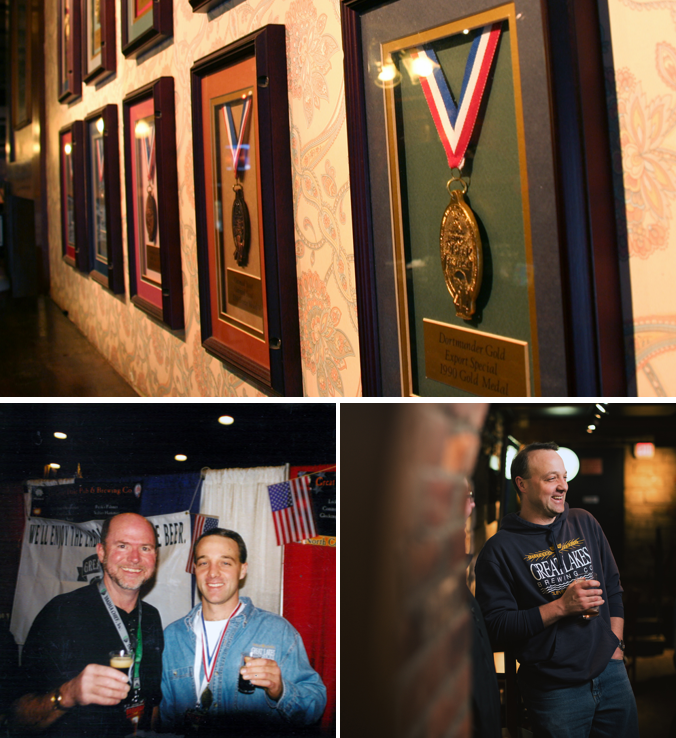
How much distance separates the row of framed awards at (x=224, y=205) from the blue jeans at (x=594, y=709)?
0.43 meters

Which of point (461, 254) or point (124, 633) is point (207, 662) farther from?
point (461, 254)

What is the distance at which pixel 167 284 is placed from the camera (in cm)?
113

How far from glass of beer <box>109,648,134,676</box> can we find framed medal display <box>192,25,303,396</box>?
1.15ft

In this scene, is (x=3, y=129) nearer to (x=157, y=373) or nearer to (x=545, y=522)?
(x=157, y=373)

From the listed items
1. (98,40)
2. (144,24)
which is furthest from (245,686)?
(98,40)

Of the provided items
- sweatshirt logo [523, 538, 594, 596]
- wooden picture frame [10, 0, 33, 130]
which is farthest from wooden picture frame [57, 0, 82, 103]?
sweatshirt logo [523, 538, 594, 596]

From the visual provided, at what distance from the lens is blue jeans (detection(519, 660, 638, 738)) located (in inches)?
16.3

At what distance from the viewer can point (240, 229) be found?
84 cm

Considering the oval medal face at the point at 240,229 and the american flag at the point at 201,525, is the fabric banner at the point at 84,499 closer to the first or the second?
the american flag at the point at 201,525

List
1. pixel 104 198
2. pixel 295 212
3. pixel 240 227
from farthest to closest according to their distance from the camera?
pixel 104 198 → pixel 240 227 → pixel 295 212

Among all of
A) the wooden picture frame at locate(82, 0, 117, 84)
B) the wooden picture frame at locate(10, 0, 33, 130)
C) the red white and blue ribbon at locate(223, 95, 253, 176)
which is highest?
the wooden picture frame at locate(82, 0, 117, 84)

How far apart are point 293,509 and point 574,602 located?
20cm

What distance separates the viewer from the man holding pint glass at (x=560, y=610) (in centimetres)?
42

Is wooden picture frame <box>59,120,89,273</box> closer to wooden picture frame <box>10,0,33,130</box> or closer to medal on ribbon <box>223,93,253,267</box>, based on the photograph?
wooden picture frame <box>10,0,33,130</box>
